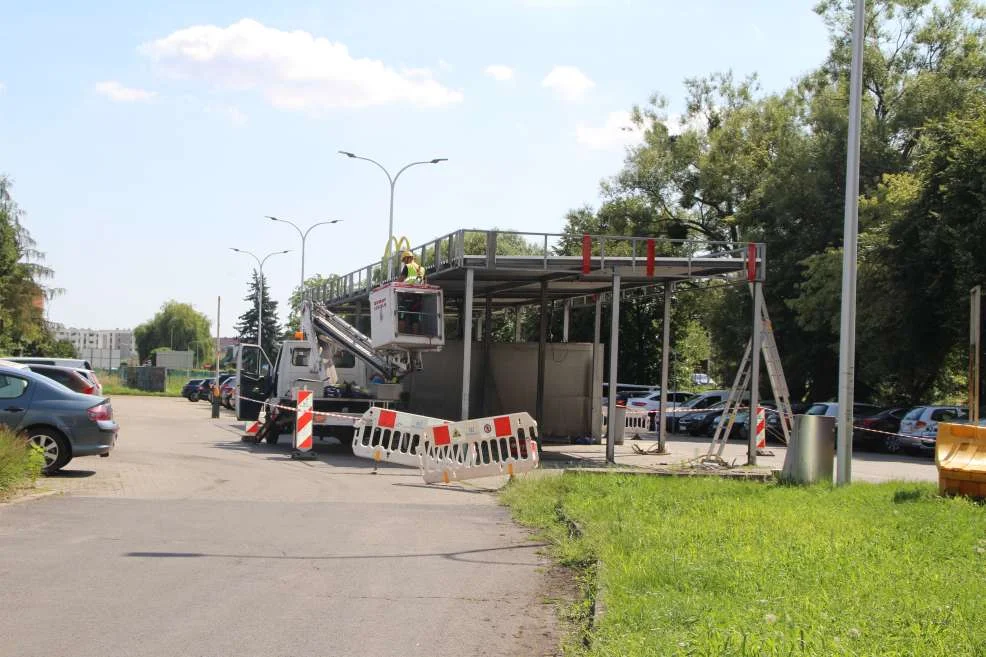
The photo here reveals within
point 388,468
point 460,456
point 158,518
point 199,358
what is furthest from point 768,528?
point 199,358

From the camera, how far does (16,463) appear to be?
13.4 m

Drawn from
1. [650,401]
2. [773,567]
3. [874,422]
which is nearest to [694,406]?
[650,401]

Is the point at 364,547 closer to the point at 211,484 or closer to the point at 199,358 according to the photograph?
the point at 211,484

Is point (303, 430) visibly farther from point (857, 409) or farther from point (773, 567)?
point (857, 409)

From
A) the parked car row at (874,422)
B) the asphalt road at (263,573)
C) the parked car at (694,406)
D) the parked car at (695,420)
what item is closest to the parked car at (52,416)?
the asphalt road at (263,573)

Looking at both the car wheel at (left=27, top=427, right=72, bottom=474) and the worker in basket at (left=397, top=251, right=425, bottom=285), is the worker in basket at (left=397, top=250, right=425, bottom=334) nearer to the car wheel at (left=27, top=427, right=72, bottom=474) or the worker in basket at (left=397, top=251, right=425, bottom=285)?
the worker in basket at (left=397, top=251, right=425, bottom=285)

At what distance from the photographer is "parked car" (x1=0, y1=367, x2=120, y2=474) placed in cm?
1577

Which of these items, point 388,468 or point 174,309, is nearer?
point 388,468

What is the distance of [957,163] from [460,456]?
2052cm

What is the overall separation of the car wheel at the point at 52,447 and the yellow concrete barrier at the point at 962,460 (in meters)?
12.2

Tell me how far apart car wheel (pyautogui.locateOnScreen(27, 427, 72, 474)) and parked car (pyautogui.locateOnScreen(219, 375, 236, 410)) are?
34.1 metres

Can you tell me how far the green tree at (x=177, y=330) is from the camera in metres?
143

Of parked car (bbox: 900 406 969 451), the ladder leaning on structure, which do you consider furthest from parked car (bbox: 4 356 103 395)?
parked car (bbox: 900 406 969 451)

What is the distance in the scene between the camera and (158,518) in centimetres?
1205
